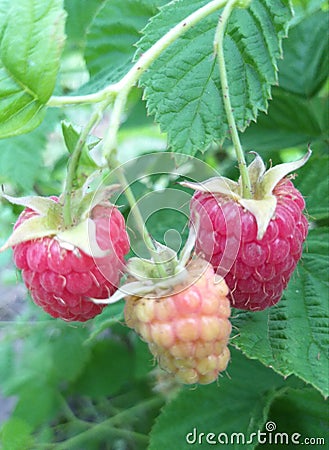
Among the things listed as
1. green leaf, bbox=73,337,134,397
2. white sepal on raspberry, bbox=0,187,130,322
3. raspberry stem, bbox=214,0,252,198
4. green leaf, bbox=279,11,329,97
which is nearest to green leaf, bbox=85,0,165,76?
green leaf, bbox=279,11,329,97

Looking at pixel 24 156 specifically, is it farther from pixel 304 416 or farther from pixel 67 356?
pixel 304 416

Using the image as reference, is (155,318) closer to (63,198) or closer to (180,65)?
(63,198)

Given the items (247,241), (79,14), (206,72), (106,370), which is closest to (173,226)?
(206,72)

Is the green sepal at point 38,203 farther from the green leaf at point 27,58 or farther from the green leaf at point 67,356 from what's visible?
the green leaf at point 67,356

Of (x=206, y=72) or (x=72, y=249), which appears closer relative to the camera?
(x=72, y=249)

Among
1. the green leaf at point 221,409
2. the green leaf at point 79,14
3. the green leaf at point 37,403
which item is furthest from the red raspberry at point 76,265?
the green leaf at point 37,403

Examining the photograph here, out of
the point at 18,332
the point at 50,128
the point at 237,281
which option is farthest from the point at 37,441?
the point at 237,281
